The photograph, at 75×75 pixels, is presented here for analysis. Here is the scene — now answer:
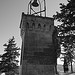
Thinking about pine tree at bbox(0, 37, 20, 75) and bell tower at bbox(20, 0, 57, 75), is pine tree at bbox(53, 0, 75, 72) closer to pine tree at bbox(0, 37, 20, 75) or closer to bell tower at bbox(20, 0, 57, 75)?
bell tower at bbox(20, 0, 57, 75)

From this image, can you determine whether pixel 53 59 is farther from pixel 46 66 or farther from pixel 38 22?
pixel 38 22

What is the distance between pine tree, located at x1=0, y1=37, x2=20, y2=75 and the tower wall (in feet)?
54.7

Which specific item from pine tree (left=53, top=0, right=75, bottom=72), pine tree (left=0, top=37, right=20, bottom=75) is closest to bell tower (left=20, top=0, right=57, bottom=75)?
pine tree (left=53, top=0, right=75, bottom=72)

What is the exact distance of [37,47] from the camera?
25.5 feet

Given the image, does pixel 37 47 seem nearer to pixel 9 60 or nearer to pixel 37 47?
pixel 37 47

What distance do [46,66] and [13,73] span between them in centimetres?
1704

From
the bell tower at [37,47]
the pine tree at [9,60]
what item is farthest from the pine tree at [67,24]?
the pine tree at [9,60]

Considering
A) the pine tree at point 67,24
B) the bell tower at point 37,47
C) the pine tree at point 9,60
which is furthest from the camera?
the pine tree at point 9,60

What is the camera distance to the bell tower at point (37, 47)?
730 centimetres

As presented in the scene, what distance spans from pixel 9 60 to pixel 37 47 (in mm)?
18111

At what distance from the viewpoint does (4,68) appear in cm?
2284

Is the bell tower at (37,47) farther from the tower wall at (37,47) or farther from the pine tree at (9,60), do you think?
the pine tree at (9,60)

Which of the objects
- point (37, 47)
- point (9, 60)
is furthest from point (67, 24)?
point (9, 60)

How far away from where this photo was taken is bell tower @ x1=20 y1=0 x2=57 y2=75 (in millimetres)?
7297
